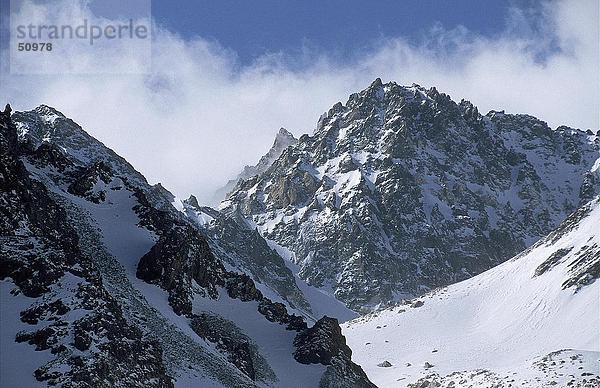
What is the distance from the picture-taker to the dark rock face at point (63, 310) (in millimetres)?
35875

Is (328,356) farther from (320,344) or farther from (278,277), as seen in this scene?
(278,277)

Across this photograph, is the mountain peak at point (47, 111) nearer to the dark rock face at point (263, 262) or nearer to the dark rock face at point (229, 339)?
the dark rock face at point (263, 262)

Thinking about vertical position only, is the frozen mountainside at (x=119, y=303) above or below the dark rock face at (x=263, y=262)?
below

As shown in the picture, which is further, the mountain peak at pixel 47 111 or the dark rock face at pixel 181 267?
the mountain peak at pixel 47 111

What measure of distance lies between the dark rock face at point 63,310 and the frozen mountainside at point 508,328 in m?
46.1

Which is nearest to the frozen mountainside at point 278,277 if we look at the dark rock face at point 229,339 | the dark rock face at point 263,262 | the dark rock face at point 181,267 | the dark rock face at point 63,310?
the dark rock face at point 263,262

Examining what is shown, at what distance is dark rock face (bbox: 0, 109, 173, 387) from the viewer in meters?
35.9

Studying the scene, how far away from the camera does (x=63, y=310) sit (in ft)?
Answer: 127

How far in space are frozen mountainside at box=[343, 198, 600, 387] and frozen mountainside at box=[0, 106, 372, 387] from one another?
967 inches

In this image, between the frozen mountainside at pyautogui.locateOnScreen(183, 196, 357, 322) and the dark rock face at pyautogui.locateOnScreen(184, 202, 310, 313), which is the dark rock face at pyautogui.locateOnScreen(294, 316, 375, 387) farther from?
the frozen mountainside at pyautogui.locateOnScreen(183, 196, 357, 322)

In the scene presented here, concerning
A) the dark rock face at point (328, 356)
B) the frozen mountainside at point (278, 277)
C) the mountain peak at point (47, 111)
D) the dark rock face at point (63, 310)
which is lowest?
the dark rock face at point (328, 356)

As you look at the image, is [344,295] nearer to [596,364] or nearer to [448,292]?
[448,292]

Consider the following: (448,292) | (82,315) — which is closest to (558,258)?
(448,292)

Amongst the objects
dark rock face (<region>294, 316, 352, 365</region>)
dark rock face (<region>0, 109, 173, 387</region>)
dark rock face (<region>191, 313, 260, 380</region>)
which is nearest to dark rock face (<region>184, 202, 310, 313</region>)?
dark rock face (<region>294, 316, 352, 365</region>)
